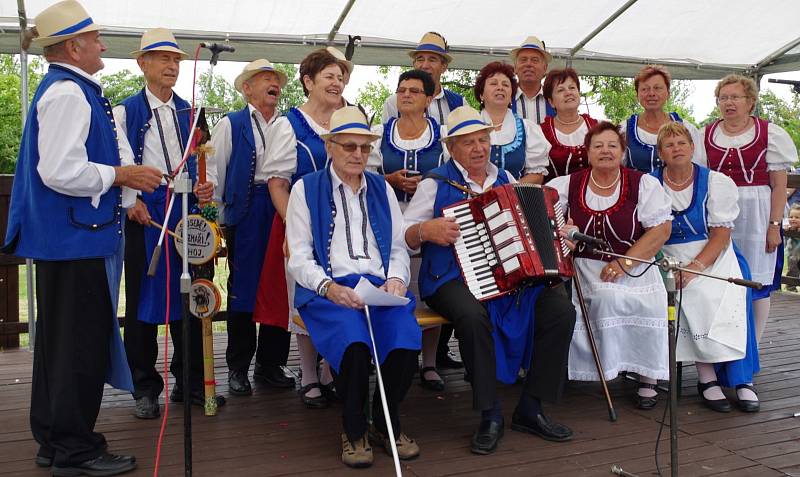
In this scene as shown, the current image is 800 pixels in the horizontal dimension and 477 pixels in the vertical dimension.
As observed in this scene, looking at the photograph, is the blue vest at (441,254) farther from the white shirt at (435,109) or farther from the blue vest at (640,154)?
the blue vest at (640,154)

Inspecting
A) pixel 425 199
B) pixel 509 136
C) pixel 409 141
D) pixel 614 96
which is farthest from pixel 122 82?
pixel 425 199

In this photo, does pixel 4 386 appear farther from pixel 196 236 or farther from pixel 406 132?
pixel 406 132

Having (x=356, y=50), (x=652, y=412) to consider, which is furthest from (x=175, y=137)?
(x=652, y=412)

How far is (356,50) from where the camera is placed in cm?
573

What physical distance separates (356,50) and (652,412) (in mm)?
3188

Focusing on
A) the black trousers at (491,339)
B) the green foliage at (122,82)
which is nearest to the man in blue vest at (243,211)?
the black trousers at (491,339)

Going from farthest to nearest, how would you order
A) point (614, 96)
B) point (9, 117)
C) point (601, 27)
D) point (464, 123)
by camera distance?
1. point (9, 117)
2. point (614, 96)
3. point (601, 27)
4. point (464, 123)

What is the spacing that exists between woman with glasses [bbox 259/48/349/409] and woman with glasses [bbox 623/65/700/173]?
174cm

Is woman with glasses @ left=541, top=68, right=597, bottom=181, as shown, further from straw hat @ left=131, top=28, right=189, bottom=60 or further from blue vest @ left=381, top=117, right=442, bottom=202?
straw hat @ left=131, top=28, right=189, bottom=60

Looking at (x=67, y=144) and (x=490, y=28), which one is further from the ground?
(x=490, y=28)

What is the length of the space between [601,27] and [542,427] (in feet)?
11.7

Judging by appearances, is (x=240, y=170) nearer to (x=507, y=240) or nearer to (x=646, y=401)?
(x=507, y=240)

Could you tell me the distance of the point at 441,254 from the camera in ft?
12.3

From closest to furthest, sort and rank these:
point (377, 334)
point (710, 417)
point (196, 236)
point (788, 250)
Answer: point (377, 334)
point (196, 236)
point (710, 417)
point (788, 250)
